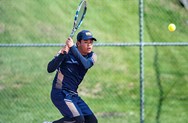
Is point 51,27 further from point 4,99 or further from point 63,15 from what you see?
point 4,99

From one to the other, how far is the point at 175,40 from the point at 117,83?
1562mm

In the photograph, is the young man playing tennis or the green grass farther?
the green grass

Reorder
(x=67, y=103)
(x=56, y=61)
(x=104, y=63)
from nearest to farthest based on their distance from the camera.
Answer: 1. (x=56, y=61)
2. (x=67, y=103)
3. (x=104, y=63)

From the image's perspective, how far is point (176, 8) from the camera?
9969 mm

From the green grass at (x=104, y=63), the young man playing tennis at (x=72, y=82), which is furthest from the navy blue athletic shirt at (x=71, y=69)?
the green grass at (x=104, y=63)

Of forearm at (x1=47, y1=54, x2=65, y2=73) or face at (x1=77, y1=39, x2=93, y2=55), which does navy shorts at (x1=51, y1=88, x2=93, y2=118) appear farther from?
face at (x1=77, y1=39, x2=93, y2=55)

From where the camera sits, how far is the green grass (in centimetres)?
891

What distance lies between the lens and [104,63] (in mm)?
9664

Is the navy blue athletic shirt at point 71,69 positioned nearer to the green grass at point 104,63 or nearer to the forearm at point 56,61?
the forearm at point 56,61

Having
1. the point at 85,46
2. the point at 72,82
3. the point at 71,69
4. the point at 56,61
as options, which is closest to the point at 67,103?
the point at 72,82

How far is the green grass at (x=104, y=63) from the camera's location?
351 inches

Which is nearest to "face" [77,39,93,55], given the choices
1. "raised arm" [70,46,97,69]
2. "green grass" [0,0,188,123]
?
"raised arm" [70,46,97,69]

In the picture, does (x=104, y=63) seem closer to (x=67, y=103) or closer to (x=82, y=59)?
(x=67, y=103)

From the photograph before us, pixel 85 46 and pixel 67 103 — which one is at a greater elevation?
pixel 85 46
